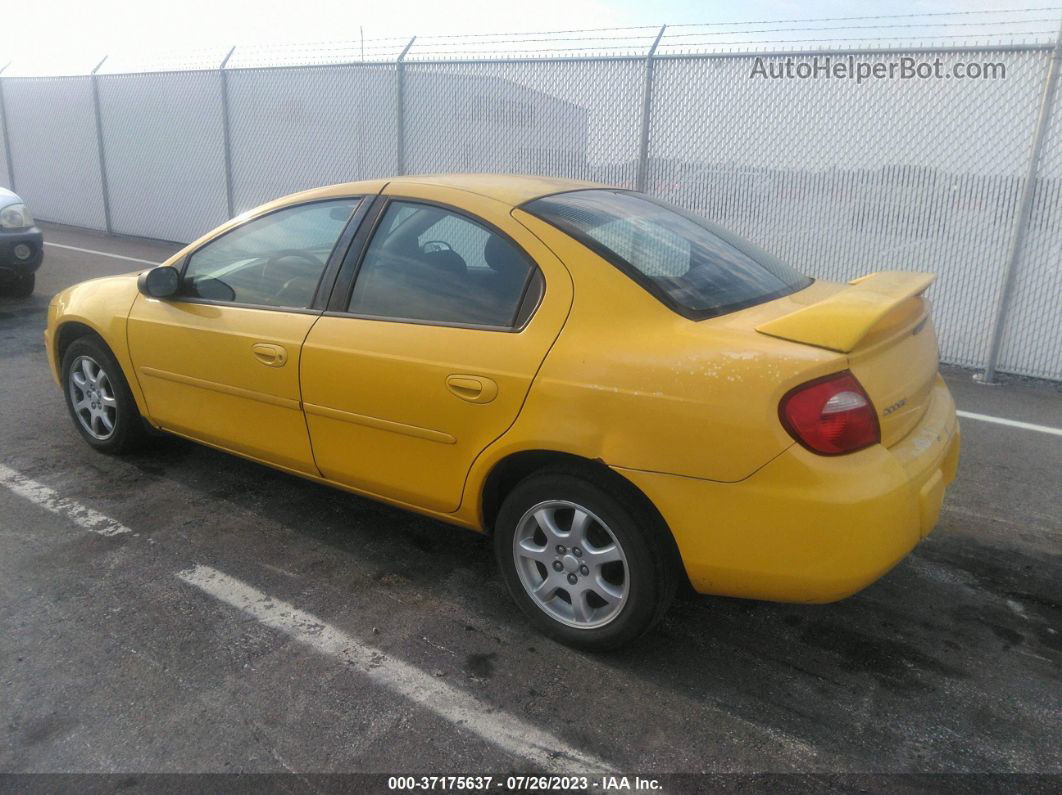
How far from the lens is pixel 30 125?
590 inches

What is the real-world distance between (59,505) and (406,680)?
2181 mm

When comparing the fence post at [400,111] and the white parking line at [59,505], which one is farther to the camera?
the fence post at [400,111]

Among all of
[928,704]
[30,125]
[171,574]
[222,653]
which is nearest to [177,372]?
[171,574]

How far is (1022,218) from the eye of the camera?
6590 millimetres

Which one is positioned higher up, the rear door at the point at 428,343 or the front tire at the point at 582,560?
the rear door at the point at 428,343

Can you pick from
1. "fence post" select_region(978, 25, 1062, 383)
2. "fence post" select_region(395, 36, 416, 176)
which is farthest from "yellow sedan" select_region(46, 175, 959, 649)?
"fence post" select_region(395, 36, 416, 176)

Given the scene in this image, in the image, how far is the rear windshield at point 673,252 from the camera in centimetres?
285

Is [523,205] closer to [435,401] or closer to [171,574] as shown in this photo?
[435,401]

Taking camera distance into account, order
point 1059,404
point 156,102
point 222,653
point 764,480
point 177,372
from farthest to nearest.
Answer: point 156,102 < point 1059,404 < point 177,372 < point 222,653 < point 764,480

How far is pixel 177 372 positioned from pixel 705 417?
2.56m

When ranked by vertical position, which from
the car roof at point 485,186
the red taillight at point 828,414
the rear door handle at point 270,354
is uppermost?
the car roof at point 485,186

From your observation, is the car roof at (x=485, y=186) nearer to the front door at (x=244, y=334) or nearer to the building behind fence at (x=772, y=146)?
the front door at (x=244, y=334)

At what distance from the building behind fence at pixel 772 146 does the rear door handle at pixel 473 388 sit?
5.47 m

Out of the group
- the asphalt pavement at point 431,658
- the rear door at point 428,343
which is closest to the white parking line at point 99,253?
the asphalt pavement at point 431,658
